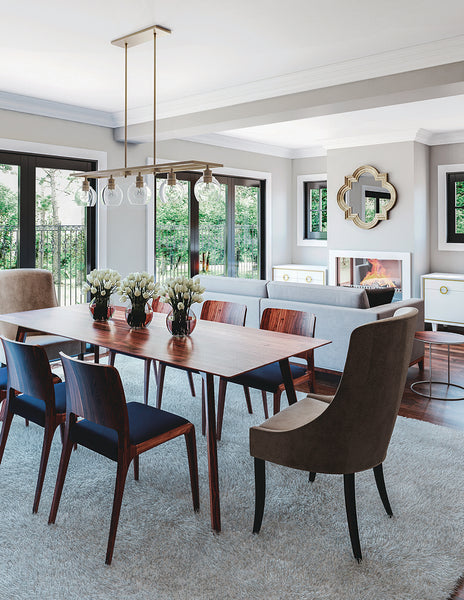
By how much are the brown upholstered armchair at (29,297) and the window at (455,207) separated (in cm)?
493

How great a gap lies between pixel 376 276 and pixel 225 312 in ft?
12.8

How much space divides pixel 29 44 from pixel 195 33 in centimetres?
110

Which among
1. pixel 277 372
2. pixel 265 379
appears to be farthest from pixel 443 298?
pixel 265 379

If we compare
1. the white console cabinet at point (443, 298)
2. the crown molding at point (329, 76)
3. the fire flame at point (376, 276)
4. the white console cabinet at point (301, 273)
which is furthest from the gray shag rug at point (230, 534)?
the white console cabinet at point (301, 273)

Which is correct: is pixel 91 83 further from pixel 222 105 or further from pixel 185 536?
pixel 185 536

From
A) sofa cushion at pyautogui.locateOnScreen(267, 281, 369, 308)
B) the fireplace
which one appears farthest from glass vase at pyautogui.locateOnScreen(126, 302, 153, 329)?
the fireplace

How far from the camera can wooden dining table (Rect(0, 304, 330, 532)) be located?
2219 mm

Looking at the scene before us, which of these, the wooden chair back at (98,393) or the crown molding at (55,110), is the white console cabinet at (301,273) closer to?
the crown molding at (55,110)

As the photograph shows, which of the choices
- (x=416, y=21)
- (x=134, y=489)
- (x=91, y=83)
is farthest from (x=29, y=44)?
(x=134, y=489)

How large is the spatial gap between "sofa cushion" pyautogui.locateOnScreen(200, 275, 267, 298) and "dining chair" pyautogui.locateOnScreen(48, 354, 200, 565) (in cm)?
242

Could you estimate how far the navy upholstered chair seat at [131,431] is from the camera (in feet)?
6.91

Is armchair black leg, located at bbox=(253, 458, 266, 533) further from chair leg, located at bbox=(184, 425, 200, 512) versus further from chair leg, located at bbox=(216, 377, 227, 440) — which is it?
chair leg, located at bbox=(216, 377, 227, 440)

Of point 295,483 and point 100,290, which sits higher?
point 100,290

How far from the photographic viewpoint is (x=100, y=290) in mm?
3270
